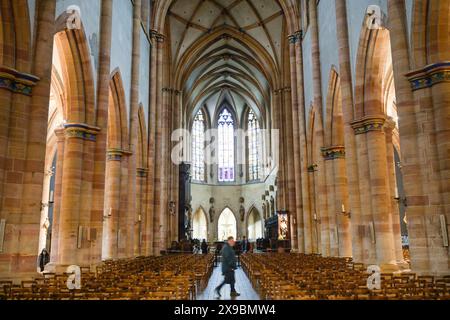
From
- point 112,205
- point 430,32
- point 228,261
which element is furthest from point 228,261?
point 112,205

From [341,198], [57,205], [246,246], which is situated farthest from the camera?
[246,246]

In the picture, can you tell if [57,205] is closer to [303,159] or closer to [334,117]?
[334,117]

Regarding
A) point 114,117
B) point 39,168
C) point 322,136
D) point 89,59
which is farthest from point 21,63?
point 322,136

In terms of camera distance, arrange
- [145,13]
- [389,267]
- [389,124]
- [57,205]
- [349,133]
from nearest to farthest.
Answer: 1. [389,267]
2. [57,205]
3. [349,133]
4. [389,124]
5. [145,13]

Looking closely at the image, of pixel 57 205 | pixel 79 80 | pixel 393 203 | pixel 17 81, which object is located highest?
pixel 79 80

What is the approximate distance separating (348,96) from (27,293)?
13.6 meters

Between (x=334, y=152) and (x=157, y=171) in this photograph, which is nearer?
(x=334, y=152)

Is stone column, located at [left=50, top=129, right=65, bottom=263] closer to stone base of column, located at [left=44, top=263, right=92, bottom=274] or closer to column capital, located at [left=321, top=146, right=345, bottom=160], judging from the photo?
stone base of column, located at [left=44, top=263, right=92, bottom=274]

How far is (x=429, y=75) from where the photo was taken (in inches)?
437

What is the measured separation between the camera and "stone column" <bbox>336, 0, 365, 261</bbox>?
1603cm

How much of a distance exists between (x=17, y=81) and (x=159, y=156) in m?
16.7

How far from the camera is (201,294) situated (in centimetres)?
1241

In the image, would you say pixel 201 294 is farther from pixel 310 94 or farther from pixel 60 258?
pixel 310 94

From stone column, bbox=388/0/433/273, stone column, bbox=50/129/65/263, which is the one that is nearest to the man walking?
stone column, bbox=388/0/433/273
